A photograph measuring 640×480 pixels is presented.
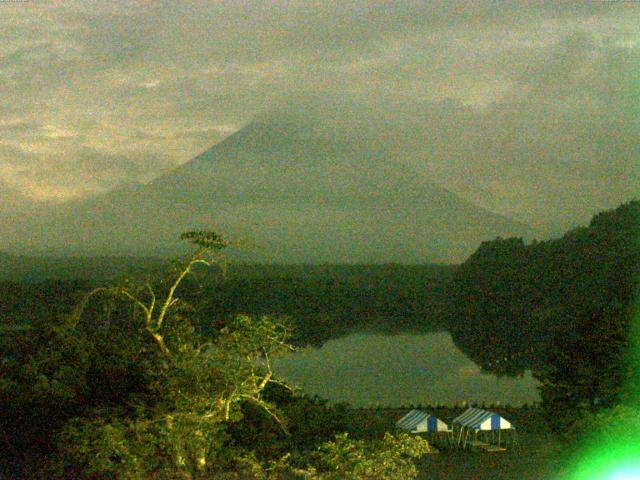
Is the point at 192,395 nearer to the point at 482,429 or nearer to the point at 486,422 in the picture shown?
the point at 486,422

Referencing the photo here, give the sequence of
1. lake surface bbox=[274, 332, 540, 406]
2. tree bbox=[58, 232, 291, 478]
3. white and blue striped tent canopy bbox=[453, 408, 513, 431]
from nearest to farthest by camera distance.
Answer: tree bbox=[58, 232, 291, 478] → white and blue striped tent canopy bbox=[453, 408, 513, 431] → lake surface bbox=[274, 332, 540, 406]

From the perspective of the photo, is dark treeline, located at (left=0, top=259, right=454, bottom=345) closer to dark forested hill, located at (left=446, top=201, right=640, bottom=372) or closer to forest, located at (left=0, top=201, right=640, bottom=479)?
dark forested hill, located at (left=446, top=201, right=640, bottom=372)

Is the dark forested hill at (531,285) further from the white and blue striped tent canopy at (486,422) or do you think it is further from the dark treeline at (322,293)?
the white and blue striped tent canopy at (486,422)

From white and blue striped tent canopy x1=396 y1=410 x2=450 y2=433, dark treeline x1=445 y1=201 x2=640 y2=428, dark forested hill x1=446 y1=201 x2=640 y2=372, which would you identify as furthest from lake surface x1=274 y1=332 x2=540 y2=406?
white and blue striped tent canopy x1=396 y1=410 x2=450 y2=433

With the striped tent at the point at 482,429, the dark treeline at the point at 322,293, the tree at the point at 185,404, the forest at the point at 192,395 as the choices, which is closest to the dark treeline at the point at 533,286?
the dark treeline at the point at 322,293

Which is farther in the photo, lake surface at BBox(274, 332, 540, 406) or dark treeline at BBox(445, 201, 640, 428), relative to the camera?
dark treeline at BBox(445, 201, 640, 428)

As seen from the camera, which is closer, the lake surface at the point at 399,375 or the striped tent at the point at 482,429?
the striped tent at the point at 482,429

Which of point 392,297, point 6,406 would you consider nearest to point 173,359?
point 6,406

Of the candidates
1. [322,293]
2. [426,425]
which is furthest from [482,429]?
[322,293]

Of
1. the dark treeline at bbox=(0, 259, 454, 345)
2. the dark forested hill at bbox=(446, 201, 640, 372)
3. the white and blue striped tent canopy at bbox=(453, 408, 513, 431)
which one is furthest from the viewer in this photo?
the dark treeline at bbox=(0, 259, 454, 345)
